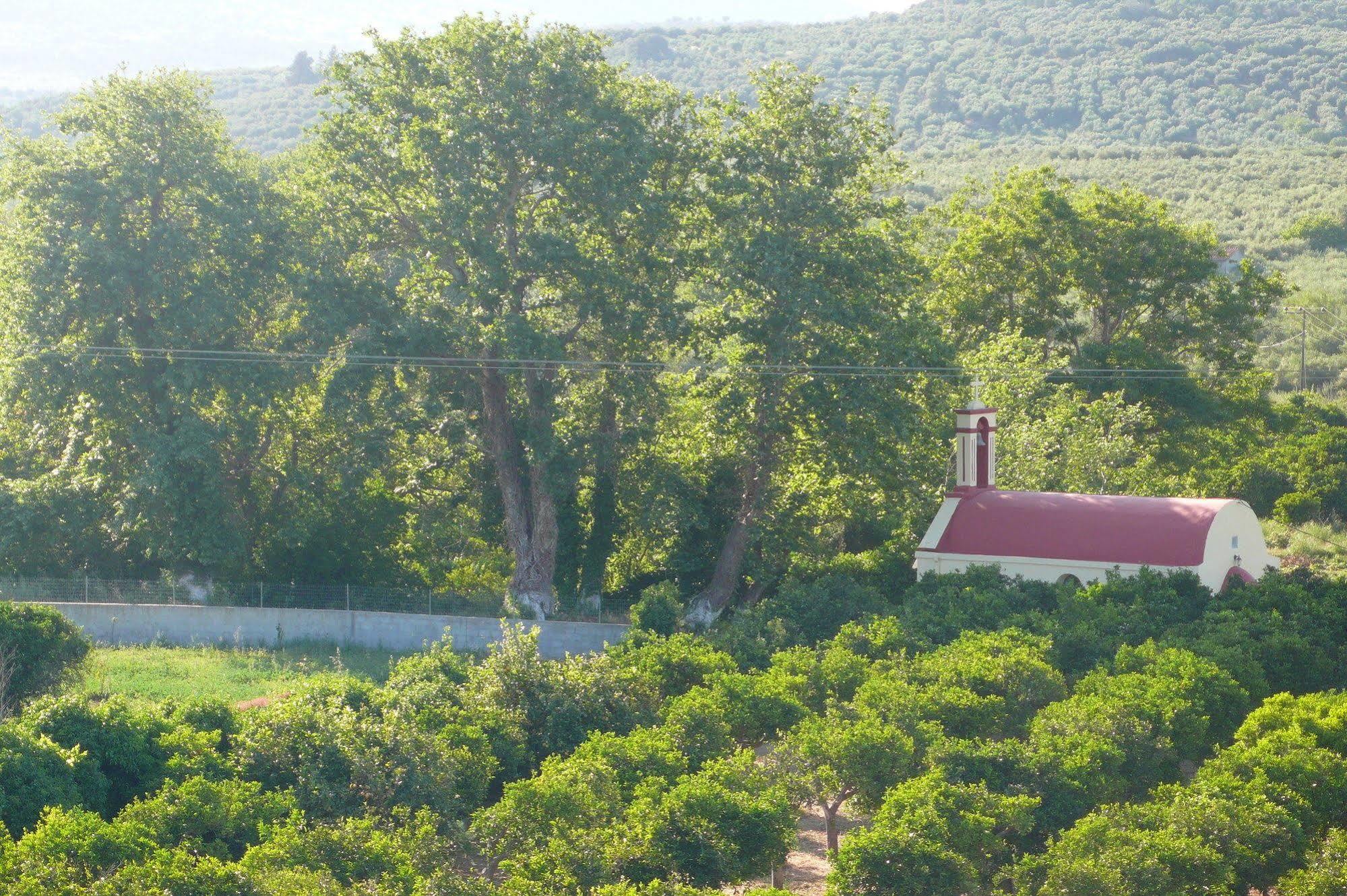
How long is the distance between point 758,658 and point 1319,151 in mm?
90040

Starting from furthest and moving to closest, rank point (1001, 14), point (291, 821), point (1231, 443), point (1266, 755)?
point (1001, 14)
point (1231, 443)
point (1266, 755)
point (291, 821)

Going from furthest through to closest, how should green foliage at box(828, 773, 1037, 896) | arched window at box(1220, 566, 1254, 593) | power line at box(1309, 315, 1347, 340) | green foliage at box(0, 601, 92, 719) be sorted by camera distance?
power line at box(1309, 315, 1347, 340), arched window at box(1220, 566, 1254, 593), green foliage at box(0, 601, 92, 719), green foliage at box(828, 773, 1037, 896)

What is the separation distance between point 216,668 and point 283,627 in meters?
3.43

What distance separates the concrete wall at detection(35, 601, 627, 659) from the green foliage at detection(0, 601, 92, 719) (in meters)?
7.30

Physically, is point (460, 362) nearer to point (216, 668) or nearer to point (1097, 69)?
point (216, 668)

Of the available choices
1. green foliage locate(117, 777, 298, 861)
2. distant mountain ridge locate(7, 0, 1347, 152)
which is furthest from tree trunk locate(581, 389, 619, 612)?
distant mountain ridge locate(7, 0, 1347, 152)

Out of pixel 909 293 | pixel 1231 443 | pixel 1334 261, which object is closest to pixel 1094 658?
pixel 909 293

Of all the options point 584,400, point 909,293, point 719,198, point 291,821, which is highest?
point 719,198

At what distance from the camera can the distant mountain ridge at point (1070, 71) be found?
412ft

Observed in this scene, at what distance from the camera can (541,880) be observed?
1792 cm

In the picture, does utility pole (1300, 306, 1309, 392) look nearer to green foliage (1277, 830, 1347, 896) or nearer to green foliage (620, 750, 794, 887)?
green foliage (1277, 830, 1347, 896)

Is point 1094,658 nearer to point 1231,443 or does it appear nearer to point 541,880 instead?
point 541,880

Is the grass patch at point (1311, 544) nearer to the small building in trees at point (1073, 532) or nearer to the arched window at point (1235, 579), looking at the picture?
the arched window at point (1235, 579)

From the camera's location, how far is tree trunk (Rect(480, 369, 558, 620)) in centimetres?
3938
